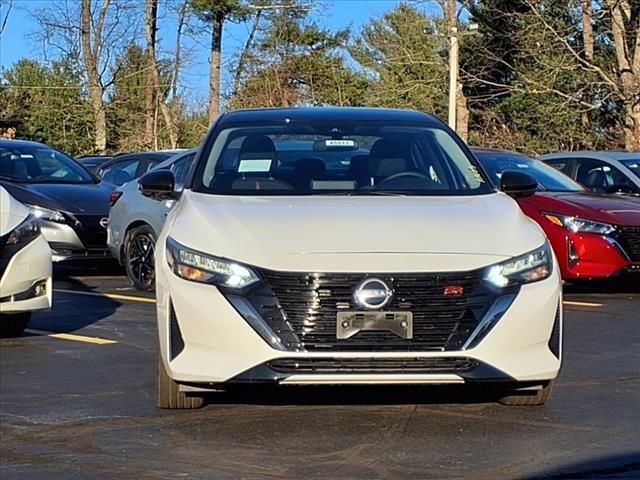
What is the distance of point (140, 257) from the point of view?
39.3 ft

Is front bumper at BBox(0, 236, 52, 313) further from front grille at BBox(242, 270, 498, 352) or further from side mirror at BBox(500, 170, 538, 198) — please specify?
side mirror at BBox(500, 170, 538, 198)

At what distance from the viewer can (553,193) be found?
12062mm

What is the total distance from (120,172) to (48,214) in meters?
3.94

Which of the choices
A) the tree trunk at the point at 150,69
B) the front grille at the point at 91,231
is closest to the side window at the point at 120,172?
the front grille at the point at 91,231

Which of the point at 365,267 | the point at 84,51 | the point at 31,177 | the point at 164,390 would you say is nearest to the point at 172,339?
the point at 164,390

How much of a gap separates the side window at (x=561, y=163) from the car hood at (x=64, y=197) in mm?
5398

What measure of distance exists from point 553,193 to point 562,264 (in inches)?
39.2

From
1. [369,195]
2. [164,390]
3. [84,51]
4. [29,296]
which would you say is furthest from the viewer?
[84,51]

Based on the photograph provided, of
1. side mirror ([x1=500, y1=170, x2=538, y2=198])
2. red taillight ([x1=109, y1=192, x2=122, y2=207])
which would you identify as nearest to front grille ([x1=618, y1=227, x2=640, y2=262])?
side mirror ([x1=500, y1=170, x2=538, y2=198])

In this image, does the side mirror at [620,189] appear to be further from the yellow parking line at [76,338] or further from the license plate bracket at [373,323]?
the license plate bracket at [373,323]

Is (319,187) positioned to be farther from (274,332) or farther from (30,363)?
(30,363)

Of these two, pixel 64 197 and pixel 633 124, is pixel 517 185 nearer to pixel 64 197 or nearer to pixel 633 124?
pixel 64 197

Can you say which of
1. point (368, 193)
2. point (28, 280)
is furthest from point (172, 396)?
point (28, 280)

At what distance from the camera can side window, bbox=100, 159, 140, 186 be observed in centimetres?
1652
